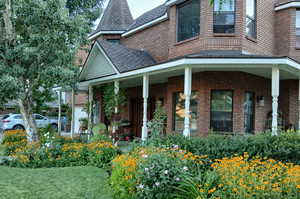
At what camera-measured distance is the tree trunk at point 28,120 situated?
398 inches

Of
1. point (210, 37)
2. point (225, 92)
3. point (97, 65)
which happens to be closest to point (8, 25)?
point (97, 65)

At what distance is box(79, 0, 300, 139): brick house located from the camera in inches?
344

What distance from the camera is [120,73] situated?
34.6 ft

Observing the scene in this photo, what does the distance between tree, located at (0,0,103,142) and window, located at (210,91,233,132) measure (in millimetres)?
5347

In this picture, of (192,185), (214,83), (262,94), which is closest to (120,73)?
(214,83)

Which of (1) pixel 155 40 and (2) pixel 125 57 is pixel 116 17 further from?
(2) pixel 125 57

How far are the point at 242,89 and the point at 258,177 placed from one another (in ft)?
19.3

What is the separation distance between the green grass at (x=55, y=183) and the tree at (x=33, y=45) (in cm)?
353

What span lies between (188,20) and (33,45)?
6.05 metres

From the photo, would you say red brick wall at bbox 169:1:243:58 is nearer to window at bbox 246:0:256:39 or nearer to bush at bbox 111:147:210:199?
window at bbox 246:0:256:39

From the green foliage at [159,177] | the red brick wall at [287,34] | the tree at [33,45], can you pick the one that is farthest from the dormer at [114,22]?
the green foliage at [159,177]

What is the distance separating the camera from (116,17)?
1784cm

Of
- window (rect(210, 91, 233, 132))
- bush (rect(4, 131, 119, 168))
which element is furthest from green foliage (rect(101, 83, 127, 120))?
window (rect(210, 91, 233, 132))

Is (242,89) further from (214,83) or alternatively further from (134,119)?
(134,119)
